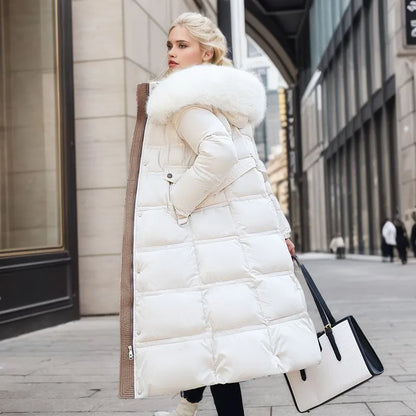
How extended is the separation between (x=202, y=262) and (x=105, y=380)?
2224 millimetres

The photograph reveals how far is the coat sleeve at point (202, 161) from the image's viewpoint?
98.0 inches

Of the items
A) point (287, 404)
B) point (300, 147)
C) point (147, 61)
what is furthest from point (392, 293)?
point (300, 147)

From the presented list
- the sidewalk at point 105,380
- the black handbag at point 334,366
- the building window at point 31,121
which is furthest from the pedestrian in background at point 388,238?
the black handbag at point 334,366

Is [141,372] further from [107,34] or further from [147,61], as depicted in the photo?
[147,61]

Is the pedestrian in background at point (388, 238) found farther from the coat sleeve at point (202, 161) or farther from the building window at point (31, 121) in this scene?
the coat sleeve at point (202, 161)

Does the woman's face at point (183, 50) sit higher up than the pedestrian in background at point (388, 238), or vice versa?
the woman's face at point (183, 50)

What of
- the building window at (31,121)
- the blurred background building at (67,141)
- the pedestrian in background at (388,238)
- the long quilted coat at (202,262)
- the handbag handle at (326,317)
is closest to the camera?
the long quilted coat at (202,262)

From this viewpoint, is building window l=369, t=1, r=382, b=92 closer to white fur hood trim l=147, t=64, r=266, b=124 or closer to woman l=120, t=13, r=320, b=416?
white fur hood trim l=147, t=64, r=266, b=124

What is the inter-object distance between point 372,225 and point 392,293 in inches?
690

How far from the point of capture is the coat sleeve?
2.49 meters

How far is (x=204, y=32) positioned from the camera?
108 inches

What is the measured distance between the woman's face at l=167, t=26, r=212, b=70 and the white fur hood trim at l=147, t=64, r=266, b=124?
10 cm

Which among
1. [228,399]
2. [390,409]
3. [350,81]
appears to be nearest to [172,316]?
[228,399]

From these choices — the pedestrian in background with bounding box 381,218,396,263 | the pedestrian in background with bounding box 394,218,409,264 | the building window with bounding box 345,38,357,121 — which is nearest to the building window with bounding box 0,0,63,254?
the pedestrian in background with bounding box 394,218,409,264
